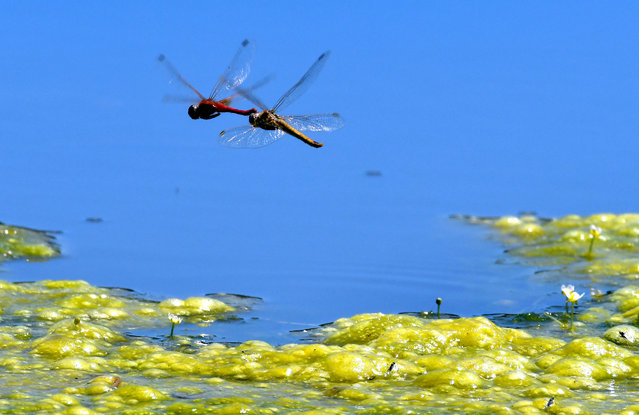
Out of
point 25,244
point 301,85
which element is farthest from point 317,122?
point 25,244

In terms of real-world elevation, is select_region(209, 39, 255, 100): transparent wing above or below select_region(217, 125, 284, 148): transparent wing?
above

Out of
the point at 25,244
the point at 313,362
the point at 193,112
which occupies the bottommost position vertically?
the point at 313,362

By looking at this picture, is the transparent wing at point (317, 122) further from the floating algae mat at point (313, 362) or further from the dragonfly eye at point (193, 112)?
the floating algae mat at point (313, 362)

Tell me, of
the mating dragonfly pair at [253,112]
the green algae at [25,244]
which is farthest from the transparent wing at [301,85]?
the green algae at [25,244]

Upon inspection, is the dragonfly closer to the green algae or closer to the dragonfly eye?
the dragonfly eye

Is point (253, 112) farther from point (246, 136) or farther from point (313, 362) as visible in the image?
point (313, 362)

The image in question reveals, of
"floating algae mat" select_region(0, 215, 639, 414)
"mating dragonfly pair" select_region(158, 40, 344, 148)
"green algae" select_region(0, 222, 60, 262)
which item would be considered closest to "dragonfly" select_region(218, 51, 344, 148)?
"mating dragonfly pair" select_region(158, 40, 344, 148)

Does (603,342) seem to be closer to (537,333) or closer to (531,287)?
(537,333)
